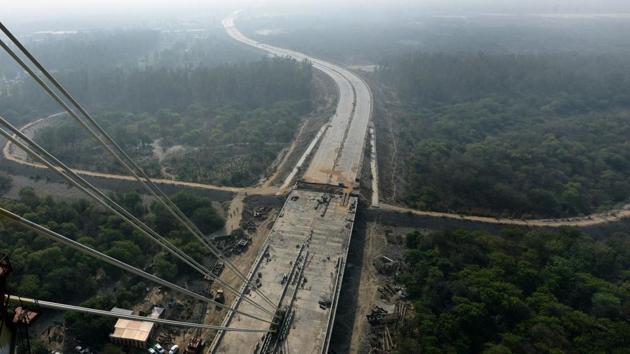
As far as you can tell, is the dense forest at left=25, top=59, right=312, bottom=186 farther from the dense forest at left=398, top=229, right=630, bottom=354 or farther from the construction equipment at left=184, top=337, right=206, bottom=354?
the dense forest at left=398, top=229, right=630, bottom=354

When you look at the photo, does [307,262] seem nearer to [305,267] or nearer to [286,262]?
[305,267]

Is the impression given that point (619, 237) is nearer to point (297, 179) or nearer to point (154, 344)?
point (297, 179)

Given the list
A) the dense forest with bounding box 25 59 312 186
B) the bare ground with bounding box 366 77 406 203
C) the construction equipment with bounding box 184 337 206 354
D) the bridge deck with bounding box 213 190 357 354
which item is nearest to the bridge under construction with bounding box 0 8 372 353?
the bridge deck with bounding box 213 190 357 354

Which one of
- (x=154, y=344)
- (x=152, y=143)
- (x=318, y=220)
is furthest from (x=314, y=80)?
(x=154, y=344)

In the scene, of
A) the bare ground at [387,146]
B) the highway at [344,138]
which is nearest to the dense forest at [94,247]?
the highway at [344,138]

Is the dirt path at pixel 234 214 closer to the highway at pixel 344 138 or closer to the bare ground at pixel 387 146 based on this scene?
the highway at pixel 344 138

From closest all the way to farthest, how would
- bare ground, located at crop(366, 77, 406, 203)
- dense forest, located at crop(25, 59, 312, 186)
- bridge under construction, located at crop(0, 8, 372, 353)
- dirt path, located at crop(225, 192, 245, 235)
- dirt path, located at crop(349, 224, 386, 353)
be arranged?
1. bridge under construction, located at crop(0, 8, 372, 353)
2. dirt path, located at crop(349, 224, 386, 353)
3. dirt path, located at crop(225, 192, 245, 235)
4. bare ground, located at crop(366, 77, 406, 203)
5. dense forest, located at crop(25, 59, 312, 186)
